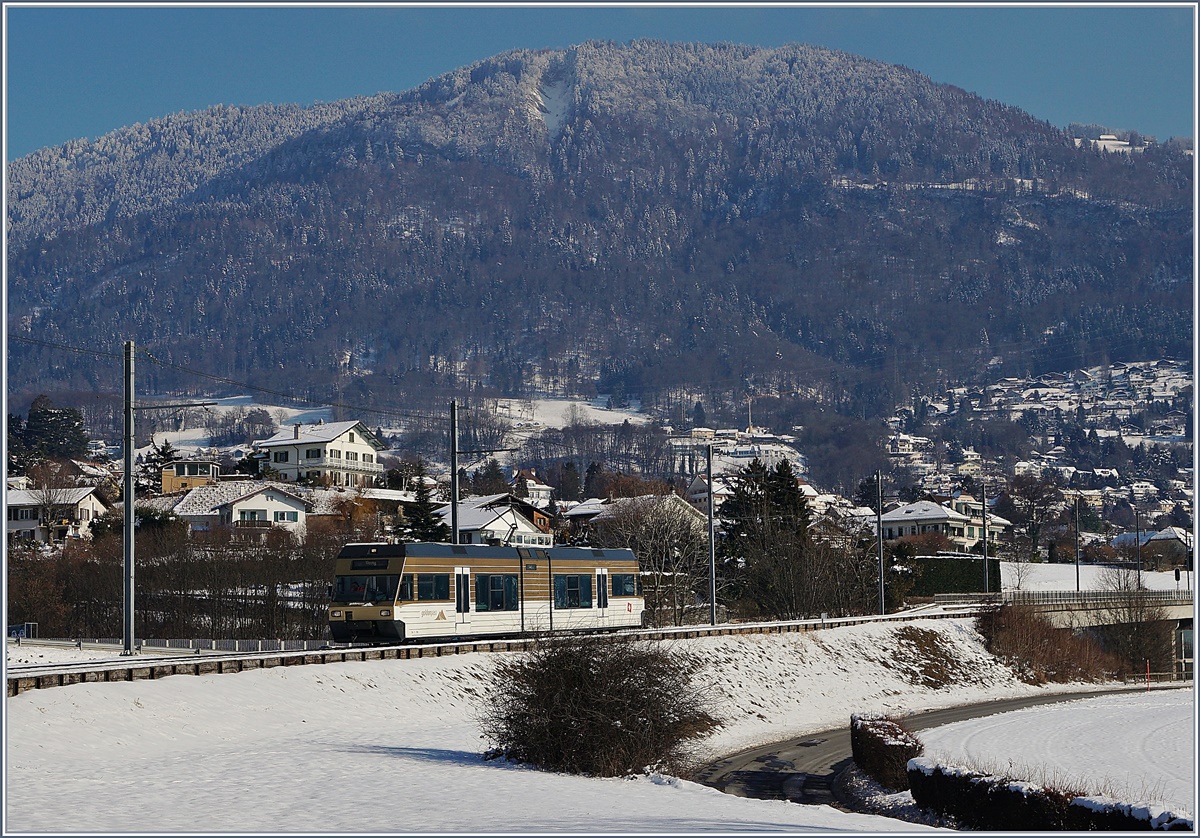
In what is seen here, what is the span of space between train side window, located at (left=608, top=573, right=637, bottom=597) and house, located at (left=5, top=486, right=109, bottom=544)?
6164cm

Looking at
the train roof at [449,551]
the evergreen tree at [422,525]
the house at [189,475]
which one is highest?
the house at [189,475]

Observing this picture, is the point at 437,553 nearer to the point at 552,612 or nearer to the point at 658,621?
the point at 552,612

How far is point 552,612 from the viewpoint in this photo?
51.0 metres

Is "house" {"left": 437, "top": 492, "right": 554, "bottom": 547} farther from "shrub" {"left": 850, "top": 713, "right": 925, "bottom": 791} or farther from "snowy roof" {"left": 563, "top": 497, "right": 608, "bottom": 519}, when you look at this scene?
"shrub" {"left": 850, "top": 713, "right": 925, "bottom": 791}

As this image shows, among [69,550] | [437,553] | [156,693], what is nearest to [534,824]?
[156,693]

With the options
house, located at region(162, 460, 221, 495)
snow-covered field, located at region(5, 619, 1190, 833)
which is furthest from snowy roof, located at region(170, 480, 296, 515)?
snow-covered field, located at region(5, 619, 1190, 833)

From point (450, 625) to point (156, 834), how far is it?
87.0 ft

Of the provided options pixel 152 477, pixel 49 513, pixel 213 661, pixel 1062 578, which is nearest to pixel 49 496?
pixel 49 513

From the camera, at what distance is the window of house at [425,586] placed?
44.3 m

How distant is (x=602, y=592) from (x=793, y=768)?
679 inches

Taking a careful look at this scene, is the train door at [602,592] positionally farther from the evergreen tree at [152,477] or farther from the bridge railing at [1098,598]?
the evergreen tree at [152,477]

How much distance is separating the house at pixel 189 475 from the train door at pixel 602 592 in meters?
83.2

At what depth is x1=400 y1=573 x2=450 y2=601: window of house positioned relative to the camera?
44.3m

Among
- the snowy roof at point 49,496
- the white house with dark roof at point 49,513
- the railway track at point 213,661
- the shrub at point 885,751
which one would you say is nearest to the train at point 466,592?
the railway track at point 213,661
